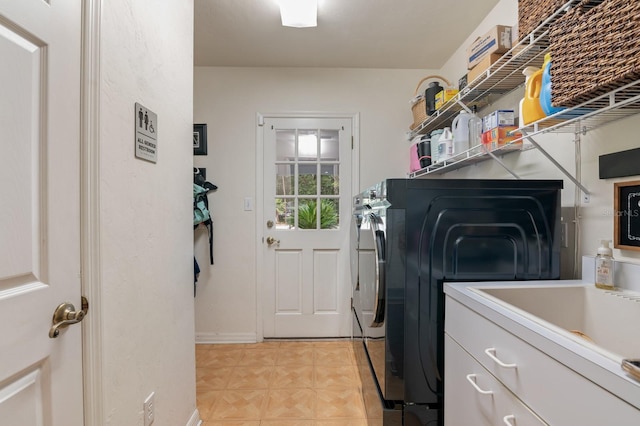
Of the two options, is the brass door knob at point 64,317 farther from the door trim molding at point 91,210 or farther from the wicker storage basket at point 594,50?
the wicker storage basket at point 594,50

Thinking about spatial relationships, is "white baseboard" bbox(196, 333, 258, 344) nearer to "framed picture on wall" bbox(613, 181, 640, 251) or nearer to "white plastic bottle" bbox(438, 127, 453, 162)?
"white plastic bottle" bbox(438, 127, 453, 162)

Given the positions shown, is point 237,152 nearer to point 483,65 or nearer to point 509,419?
point 483,65

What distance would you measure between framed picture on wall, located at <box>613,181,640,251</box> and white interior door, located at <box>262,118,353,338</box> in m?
1.76

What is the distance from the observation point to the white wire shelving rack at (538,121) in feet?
2.82

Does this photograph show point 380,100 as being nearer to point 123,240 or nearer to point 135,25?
point 135,25

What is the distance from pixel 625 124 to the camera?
3.45 feet

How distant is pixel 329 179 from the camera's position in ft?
8.68

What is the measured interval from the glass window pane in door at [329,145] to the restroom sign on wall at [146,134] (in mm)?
1637

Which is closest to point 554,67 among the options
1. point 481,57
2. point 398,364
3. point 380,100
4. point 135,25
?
point 481,57

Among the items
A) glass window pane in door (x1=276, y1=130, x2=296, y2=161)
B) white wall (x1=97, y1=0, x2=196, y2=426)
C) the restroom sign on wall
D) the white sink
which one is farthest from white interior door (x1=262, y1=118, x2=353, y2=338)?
the white sink

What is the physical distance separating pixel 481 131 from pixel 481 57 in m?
0.38

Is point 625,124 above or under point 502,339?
above

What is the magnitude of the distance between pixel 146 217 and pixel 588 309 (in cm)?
169

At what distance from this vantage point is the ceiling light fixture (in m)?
1.75
